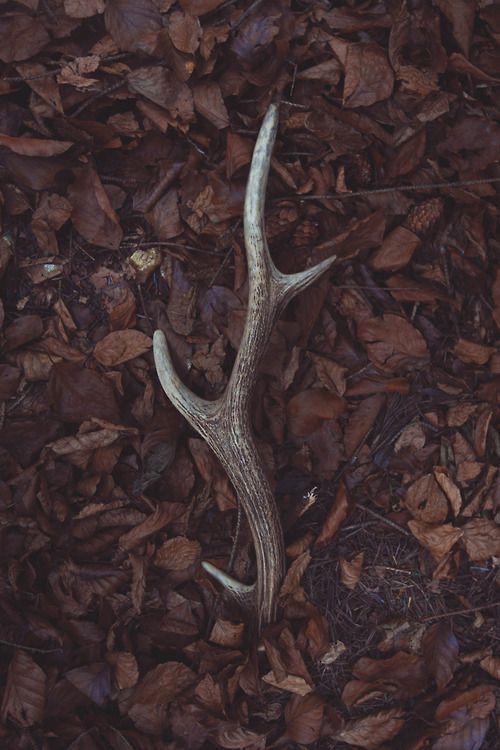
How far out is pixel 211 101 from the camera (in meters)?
2.00

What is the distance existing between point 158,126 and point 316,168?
541 millimetres

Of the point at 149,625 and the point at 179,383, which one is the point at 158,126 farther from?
the point at 149,625

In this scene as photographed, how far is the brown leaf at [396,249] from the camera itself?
2.10 metres

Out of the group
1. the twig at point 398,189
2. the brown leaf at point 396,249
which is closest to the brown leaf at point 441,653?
the brown leaf at point 396,249

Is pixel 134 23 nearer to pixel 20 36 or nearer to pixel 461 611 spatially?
pixel 20 36

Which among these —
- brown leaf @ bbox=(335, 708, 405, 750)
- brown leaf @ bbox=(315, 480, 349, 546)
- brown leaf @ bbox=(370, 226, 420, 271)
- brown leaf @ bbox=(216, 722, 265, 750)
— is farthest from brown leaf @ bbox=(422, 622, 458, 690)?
brown leaf @ bbox=(370, 226, 420, 271)

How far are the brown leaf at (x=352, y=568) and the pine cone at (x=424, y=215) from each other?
1179mm

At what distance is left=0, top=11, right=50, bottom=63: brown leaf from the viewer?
1941 mm

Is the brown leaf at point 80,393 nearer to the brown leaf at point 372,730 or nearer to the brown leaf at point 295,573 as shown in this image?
the brown leaf at point 295,573

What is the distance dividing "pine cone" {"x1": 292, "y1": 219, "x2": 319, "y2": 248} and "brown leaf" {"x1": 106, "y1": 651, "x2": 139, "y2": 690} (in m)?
1.57

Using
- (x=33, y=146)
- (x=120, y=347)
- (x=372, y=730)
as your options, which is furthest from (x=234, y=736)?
(x=33, y=146)

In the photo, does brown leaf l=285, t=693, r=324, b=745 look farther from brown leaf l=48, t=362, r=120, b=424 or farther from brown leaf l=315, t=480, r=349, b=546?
brown leaf l=48, t=362, r=120, b=424

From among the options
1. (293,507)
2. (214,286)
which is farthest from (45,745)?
(214,286)

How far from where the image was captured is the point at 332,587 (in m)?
2.28
